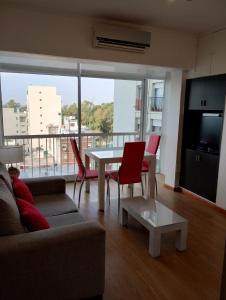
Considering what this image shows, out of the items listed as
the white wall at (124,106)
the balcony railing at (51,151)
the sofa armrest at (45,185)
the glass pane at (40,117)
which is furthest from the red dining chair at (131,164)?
the white wall at (124,106)

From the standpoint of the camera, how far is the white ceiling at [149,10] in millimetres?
2691

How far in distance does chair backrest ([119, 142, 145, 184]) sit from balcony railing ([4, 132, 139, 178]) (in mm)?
1539

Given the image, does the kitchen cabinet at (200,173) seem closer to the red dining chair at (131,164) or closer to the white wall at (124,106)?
the red dining chair at (131,164)

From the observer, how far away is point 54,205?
2.40 m

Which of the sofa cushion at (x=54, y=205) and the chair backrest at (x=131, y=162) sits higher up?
the chair backrest at (x=131, y=162)

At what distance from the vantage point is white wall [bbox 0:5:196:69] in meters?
2.84

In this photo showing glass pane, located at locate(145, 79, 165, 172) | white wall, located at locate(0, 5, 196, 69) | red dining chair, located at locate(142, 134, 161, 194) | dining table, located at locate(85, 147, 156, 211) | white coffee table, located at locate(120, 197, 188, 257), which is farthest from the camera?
glass pane, located at locate(145, 79, 165, 172)

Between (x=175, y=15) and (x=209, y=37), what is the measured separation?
35.3 inches

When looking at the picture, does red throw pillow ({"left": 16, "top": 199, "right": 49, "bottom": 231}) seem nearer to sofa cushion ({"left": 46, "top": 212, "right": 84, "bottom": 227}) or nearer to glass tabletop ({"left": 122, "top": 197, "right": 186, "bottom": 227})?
sofa cushion ({"left": 46, "top": 212, "right": 84, "bottom": 227})

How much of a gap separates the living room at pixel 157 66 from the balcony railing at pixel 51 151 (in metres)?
0.73

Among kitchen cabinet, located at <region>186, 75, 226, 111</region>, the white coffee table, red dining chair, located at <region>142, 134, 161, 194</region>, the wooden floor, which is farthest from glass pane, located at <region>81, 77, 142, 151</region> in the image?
the white coffee table

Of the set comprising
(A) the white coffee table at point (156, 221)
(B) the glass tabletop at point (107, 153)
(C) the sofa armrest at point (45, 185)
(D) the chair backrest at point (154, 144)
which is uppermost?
(D) the chair backrest at point (154, 144)

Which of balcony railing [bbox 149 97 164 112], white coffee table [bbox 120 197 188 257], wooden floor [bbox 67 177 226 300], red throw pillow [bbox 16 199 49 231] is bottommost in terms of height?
wooden floor [bbox 67 177 226 300]

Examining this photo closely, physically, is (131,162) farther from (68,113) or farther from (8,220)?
(8,220)
